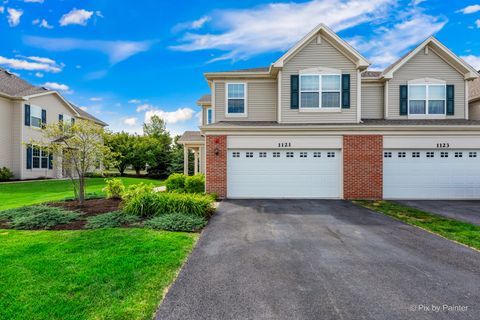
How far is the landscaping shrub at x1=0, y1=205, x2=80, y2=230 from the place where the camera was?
640 centimetres

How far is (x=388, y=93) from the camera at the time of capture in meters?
12.6

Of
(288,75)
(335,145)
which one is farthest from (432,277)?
(288,75)

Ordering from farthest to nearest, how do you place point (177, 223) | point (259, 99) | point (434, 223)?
point (259, 99)
point (434, 223)
point (177, 223)

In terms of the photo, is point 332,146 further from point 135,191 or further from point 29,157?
point 29,157

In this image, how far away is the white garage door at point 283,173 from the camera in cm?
1099

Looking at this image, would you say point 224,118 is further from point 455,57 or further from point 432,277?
point 455,57

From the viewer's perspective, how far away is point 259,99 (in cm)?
1275

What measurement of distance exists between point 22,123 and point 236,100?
17764 millimetres

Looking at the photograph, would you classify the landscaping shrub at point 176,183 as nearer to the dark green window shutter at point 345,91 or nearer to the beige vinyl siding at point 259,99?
the beige vinyl siding at point 259,99

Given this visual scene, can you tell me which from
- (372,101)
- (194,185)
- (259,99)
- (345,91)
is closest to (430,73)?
(372,101)

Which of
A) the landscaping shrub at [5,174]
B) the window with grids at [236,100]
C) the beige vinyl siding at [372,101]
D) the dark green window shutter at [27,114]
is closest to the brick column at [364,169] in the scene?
the beige vinyl siding at [372,101]

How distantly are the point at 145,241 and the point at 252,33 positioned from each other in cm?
1260

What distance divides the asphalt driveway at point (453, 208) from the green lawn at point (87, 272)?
8542 mm

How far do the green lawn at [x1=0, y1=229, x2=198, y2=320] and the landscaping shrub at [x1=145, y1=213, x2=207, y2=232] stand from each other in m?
0.44
